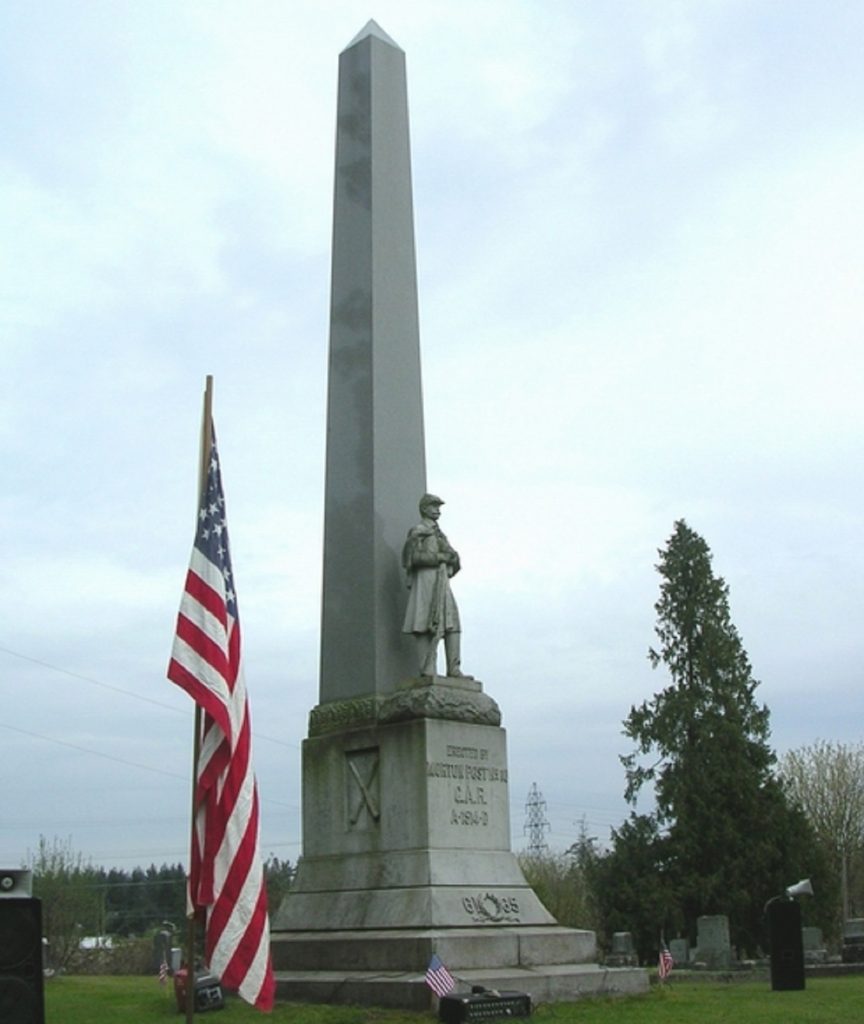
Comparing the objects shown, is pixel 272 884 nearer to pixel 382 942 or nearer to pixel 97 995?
pixel 97 995

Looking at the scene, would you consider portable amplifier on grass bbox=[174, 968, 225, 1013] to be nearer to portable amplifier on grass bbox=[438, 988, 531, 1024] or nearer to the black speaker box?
portable amplifier on grass bbox=[438, 988, 531, 1024]

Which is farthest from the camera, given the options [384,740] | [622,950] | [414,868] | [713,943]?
[622,950]

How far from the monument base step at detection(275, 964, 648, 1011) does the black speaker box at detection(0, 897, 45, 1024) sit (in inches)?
250

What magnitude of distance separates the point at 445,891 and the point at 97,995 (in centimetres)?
567

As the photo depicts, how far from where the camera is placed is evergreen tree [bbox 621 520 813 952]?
131ft

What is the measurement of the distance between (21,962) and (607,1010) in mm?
7880

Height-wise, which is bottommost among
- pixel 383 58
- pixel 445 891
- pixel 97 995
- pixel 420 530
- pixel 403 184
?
pixel 97 995

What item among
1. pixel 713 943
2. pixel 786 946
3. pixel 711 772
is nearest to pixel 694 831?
pixel 711 772

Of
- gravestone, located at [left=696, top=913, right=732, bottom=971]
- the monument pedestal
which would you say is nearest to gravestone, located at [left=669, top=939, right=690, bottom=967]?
gravestone, located at [left=696, top=913, right=732, bottom=971]

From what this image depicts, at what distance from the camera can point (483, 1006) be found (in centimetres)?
1203

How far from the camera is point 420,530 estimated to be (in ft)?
52.3

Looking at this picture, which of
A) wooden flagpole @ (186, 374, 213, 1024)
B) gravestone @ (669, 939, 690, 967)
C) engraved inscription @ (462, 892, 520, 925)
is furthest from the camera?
gravestone @ (669, 939, 690, 967)

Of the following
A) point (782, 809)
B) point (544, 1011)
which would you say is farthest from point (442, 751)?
point (782, 809)

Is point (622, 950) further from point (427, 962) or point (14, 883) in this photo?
point (14, 883)
